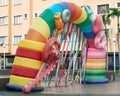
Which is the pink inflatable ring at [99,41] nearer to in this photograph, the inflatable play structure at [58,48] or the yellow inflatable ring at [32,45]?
the inflatable play structure at [58,48]

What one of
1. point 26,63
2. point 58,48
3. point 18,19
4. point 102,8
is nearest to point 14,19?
point 18,19

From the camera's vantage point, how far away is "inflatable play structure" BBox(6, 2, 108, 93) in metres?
15.0

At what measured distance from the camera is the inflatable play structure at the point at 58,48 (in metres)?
15.0

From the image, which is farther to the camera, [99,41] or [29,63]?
[99,41]

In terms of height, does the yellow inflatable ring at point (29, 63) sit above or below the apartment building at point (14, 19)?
below

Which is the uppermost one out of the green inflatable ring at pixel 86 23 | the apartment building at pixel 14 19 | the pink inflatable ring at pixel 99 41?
the apartment building at pixel 14 19

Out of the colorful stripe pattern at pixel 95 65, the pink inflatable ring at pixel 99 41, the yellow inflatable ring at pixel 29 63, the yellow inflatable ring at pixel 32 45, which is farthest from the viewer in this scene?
the colorful stripe pattern at pixel 95 65

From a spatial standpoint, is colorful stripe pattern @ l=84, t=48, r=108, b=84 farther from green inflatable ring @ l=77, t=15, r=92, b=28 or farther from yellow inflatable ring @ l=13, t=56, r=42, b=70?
yellow inflatable ring @ l=13, t=56, r=42, b=70

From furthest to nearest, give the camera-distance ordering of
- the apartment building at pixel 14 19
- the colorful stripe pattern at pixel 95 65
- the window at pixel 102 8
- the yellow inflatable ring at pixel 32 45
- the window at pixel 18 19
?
the window at pixel 18 19 → the apartment building at pixel 14 19 → the window at pixel 102 8 → the colorful stripe pattern at pixel 95 65 → the yellow inflatable ring at pixel 32 45

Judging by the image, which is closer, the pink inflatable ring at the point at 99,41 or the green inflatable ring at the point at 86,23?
the green inflatable ring at the point at 86,23

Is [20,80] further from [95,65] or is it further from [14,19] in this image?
[14,19]

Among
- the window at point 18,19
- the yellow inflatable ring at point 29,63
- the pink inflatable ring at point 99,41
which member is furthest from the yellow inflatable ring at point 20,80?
the window at point 18,19

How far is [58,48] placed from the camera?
52.7 feet

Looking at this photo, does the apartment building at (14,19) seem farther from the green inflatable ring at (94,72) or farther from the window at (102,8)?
the green inflatable ring at (94,72)
